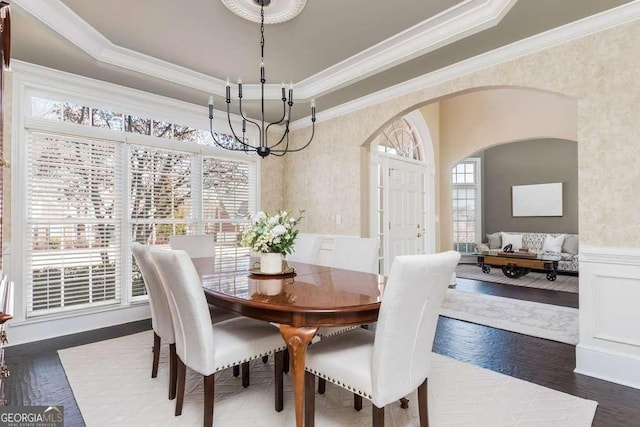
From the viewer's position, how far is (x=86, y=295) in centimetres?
349

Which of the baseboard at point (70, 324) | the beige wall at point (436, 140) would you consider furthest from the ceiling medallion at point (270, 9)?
the beige wall at point (436, 140)

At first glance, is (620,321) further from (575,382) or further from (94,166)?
(94,166)


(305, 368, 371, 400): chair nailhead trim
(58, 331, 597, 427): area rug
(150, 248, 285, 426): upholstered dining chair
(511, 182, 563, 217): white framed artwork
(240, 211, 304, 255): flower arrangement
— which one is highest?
(511, 182, 563, 217): white framed artwork

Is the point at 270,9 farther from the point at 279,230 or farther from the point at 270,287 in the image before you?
the point at 270,287

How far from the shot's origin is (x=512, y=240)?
783cm

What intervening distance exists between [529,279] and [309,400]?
242 inches

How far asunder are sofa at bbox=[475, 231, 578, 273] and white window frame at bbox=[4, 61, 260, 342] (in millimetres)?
6607

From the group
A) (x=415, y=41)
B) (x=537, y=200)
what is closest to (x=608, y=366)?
(x=415, y=41)

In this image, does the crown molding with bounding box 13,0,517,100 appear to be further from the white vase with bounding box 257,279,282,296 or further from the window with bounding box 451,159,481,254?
the window with bounding box 451,159,481,254

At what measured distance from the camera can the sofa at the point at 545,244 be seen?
22.0 ft

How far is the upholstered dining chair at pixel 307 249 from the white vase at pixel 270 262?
0.82m

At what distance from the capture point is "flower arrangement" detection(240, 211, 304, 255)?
2357 mm

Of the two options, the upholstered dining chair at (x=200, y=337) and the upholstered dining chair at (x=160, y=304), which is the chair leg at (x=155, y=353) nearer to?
the upholstered dining chair at (x=160, y=304)

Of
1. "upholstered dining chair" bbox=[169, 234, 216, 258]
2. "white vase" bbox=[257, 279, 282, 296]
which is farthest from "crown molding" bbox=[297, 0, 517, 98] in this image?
"white vase" bbox=[257, 279, 282, 296]
